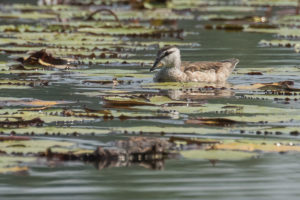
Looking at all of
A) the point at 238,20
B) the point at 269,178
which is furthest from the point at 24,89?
the point at 238,20

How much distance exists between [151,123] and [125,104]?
3.24 ft

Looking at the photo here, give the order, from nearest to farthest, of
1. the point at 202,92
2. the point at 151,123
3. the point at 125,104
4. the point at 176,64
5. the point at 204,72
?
1. the point at 151,123
2. the point at 125,104
3. the point at 202,92
4. the point at 204,72
5. the point at 176,64

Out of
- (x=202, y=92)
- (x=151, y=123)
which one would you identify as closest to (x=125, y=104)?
(x=151, y=123)

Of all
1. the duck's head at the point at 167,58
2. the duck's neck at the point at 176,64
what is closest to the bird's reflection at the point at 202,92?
the duck's neck at the point at 176,64

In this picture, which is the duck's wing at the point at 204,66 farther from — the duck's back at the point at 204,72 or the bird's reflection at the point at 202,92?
the bird's reflection at the point at 202,92

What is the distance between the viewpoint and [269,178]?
600 cm

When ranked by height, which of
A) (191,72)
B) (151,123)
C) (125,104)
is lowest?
(151,123)

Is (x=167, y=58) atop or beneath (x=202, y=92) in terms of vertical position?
atop

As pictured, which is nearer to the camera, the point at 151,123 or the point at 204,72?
the point at 151,123

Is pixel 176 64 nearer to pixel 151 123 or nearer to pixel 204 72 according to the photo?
pixel 204 72

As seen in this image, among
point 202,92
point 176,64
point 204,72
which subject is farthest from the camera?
point 176,64

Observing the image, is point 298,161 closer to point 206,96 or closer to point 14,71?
point 206,96

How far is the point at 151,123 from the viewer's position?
26.5 ft

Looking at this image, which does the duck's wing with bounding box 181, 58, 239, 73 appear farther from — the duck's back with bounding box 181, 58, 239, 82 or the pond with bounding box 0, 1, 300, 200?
the pond with bounding box 0, 1, 300, 200
